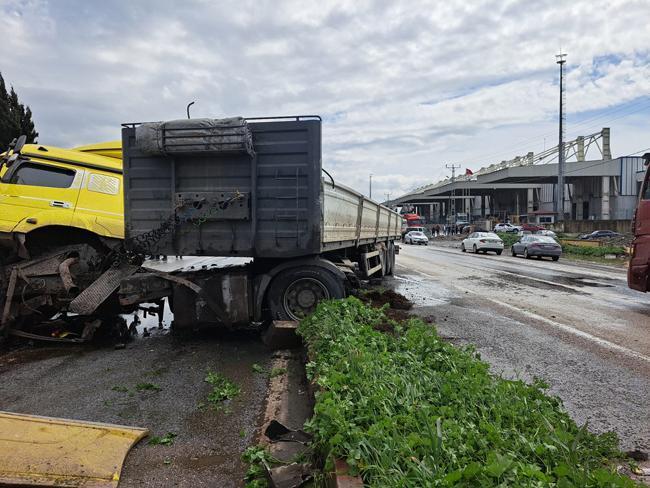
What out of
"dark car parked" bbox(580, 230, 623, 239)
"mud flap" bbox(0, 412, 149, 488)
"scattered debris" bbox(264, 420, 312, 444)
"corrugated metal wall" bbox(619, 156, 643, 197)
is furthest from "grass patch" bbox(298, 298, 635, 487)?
"corrugated metal wall" bbox(619, 156, 643, 197)

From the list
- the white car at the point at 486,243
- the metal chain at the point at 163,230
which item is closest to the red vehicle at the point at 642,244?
the metal chain at the point at 163,230

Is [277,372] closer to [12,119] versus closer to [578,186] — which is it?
[12,119]

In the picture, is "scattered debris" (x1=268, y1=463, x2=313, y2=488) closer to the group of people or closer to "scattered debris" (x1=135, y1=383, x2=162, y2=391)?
"scattered debris" (x1=135, y1=383, x2=162, y2=391)

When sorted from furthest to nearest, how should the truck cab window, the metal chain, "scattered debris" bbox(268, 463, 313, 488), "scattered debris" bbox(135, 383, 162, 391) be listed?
1. the truck cab window
2. the metal chain
3. "scattered debris" bbox(135, 383, 162, 391)
4. "scattered debris" bbox(268, 463, 313, 488)

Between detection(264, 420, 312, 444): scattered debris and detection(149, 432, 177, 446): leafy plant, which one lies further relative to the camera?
detection(149, 432, 177, 446): leafy plant

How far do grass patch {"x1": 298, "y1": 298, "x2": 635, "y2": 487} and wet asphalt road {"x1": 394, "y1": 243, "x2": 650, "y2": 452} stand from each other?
35.5 inches

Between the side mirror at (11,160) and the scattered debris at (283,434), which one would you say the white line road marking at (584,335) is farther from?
the side mirror at (11,160)

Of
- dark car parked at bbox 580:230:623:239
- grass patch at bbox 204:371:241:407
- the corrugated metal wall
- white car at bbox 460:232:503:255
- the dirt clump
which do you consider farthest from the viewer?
the corrugated metal wall

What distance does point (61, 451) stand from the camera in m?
3.37

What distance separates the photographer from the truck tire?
6.68 metres

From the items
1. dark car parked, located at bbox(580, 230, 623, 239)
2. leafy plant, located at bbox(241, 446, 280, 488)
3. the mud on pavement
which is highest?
dark car parked, located at bbox(580, 230, 623, 239)

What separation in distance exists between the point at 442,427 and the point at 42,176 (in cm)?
671

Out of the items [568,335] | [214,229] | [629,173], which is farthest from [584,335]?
[629,173]

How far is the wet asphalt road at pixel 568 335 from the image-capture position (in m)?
4.38
